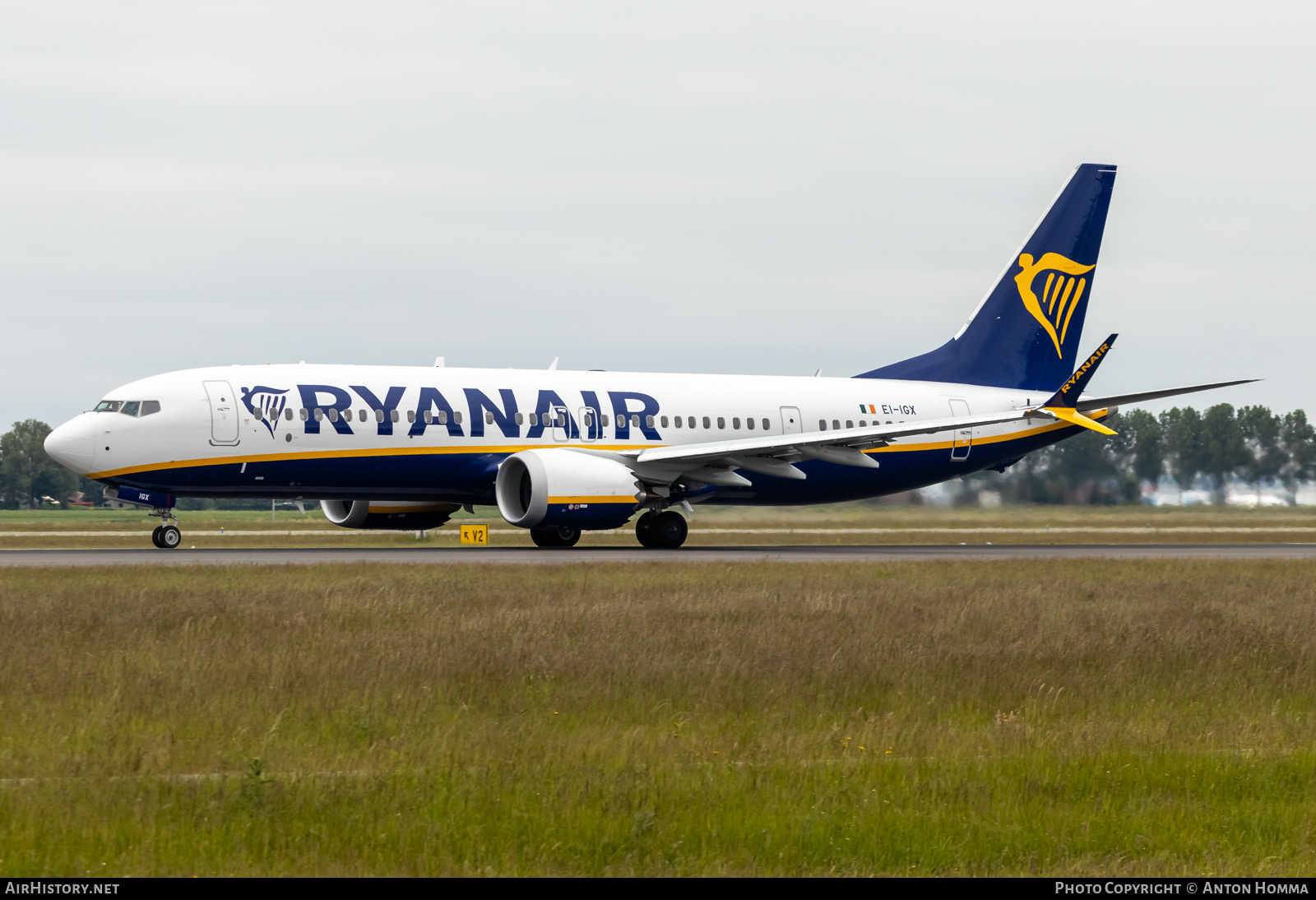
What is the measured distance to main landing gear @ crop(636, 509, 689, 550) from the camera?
3325cm

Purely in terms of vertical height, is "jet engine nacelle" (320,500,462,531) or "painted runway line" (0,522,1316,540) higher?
"jet engine nacelle" (320,500,462,531)

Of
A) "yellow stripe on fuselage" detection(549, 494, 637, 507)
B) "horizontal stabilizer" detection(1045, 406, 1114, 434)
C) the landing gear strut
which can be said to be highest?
"horizontal stabilizer" detection(1045, 406, 1114, 434)

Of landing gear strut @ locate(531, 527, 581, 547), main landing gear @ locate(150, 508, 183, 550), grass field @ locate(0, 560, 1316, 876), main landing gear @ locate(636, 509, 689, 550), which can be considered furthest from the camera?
main landing gear @ locate(636, 509, 689, 550)

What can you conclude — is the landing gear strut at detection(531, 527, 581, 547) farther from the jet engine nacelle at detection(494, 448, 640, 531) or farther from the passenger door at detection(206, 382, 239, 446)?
the passenger door at detection(206, 382, 239, 446)

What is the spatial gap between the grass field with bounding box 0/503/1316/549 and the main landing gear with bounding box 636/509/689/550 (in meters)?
2.68

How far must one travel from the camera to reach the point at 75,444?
28953 millimetres

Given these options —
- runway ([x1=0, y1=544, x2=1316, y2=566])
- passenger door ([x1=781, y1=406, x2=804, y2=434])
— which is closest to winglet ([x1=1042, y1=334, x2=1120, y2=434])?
runway ([x1=0, y1=544, x2=1316, y2=566])

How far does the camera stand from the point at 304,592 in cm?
1883

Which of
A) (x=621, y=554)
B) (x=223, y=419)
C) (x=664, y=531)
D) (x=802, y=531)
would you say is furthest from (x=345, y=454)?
(x=802, y=531)

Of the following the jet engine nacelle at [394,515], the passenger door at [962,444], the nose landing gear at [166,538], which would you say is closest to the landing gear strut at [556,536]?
the jet engine nacelle at [394,515]

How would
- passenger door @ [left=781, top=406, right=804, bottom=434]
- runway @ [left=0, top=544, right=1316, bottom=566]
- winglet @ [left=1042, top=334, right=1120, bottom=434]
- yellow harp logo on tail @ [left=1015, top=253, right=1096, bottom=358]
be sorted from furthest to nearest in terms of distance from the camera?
1. yellow harp logo on tail @ [left=1015, top=253, right=1096, bottom=358]
2. passenger door @ [left=781, top=406, right=804, bottom=434]
3. winglet @ [left=1042, top=334, right=1120, bottom=434]
4. runway @ [left=0, top=544, right=1316, bottom=566]

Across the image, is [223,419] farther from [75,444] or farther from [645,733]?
[645,733]

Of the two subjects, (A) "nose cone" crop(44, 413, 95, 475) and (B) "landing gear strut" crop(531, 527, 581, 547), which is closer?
(A) "nose cone" crop(44, 413, 95, 475)
